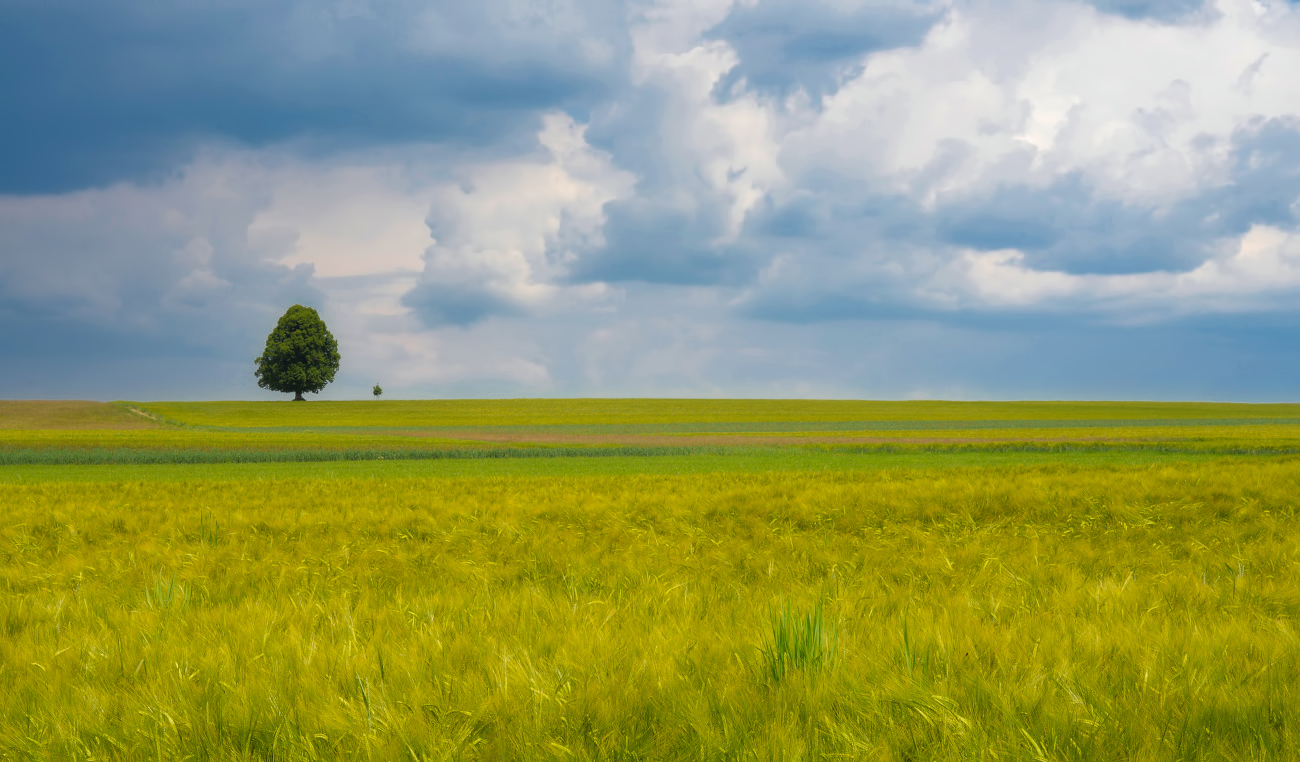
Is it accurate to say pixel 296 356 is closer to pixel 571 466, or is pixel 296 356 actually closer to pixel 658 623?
pixel 571 466

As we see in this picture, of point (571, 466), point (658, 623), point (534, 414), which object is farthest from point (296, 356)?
point (658, 623)

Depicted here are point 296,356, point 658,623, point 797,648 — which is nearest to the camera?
point 797,648

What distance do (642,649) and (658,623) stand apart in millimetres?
891

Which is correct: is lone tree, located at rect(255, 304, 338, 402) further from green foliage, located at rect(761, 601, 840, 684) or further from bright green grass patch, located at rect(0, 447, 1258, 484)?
green foliage, located at rect(761, 601, 840, 684)

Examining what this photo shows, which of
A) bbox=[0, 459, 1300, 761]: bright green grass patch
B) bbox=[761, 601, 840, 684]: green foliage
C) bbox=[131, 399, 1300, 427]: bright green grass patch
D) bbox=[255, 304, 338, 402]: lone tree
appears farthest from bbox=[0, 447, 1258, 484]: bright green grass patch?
bbox=[255, 304, 338, 402]: lone tree

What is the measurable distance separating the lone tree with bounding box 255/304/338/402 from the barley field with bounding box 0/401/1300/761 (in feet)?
299

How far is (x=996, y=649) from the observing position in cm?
422

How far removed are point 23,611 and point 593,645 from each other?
16.9 feet

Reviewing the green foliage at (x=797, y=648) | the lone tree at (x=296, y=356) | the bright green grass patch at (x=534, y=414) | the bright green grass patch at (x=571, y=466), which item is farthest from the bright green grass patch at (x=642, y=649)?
the lone tree at (x=296, y=356)

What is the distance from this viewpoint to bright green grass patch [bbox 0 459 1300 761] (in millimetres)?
3170

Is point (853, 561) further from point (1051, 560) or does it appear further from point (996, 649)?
point (996, 649)

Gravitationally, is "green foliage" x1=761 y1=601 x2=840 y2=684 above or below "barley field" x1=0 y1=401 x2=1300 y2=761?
above

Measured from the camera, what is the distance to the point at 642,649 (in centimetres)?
416

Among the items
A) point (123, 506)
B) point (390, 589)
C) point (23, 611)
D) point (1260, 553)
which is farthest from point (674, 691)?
point (123, 506)
